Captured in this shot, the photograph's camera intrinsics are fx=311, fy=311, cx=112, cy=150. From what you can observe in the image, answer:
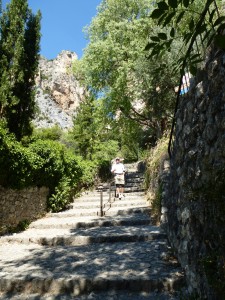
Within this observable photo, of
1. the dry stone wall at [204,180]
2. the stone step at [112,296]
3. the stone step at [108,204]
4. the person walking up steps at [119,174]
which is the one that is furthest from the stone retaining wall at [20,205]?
the dry stone wall at [204,180]

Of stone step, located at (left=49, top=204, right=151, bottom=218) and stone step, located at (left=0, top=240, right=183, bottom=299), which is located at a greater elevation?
stone step, located at (left=49, top=204, right=151, bottom=218)

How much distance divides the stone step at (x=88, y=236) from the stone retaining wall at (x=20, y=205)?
0.52m

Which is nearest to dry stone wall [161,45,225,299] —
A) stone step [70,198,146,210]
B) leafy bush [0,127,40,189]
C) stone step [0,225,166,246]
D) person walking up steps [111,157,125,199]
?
stone step [0,225,166,246]

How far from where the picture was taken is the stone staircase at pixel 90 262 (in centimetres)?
496

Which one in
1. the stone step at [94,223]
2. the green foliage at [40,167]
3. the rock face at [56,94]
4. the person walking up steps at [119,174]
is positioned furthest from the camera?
the rock face at [56,94]

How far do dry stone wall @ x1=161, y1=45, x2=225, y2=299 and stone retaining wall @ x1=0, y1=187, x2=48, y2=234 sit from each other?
5247 millimetres

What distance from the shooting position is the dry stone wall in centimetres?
318

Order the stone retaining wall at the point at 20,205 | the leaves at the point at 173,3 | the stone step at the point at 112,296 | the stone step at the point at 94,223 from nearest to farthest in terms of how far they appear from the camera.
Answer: the leaves at the point at 173,3 → the stone step at the point at 112,296 → the stone retaining wall at the point at 20,205 → the stone step at the point at 94,223

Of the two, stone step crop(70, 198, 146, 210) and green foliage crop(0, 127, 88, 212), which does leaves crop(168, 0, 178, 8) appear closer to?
green foliage crop(0, 127, 88, 212)

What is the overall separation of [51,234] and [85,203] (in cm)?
529

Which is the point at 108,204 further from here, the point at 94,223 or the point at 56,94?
the point at 56,94

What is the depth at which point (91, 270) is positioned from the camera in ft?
18.3

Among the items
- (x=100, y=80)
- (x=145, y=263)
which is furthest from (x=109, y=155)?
(x=145, y=263)

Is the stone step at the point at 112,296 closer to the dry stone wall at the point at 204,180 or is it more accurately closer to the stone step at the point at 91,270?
the stone step at the point at 91,270
